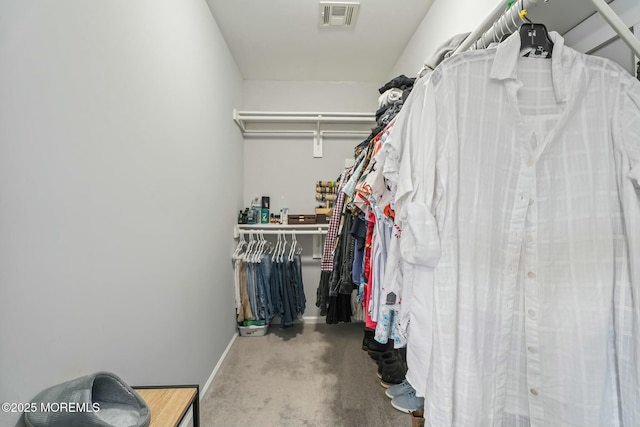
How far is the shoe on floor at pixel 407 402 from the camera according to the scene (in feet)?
5.50

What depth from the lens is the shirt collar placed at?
800 mm

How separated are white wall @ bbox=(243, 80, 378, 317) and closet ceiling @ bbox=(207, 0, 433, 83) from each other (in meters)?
0.11

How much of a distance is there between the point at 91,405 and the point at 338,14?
241 cm

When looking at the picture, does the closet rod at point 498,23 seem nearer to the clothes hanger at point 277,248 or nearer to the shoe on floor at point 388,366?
the shoe on floor at point 388,366

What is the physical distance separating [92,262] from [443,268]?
107cm

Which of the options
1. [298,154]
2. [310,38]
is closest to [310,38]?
[310,38]

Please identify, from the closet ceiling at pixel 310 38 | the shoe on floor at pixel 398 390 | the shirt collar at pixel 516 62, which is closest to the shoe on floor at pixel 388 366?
the shoe on floor at pixel 398 390

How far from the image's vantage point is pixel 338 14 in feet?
6.68

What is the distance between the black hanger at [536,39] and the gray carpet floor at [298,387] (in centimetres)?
185

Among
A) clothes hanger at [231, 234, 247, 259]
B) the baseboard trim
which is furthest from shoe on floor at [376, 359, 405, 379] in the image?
clothes hanger at [231, 234, 247, 259]

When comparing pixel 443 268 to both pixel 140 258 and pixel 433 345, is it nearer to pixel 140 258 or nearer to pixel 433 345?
pixel 433 345

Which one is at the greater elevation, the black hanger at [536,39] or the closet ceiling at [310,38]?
the closet ceiling at [310,38]

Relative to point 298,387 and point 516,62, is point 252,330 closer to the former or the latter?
point 298,387

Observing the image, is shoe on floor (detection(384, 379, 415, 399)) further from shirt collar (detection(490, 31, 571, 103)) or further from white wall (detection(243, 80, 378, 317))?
shirt collar (detection(490, 31, 571, 103))
